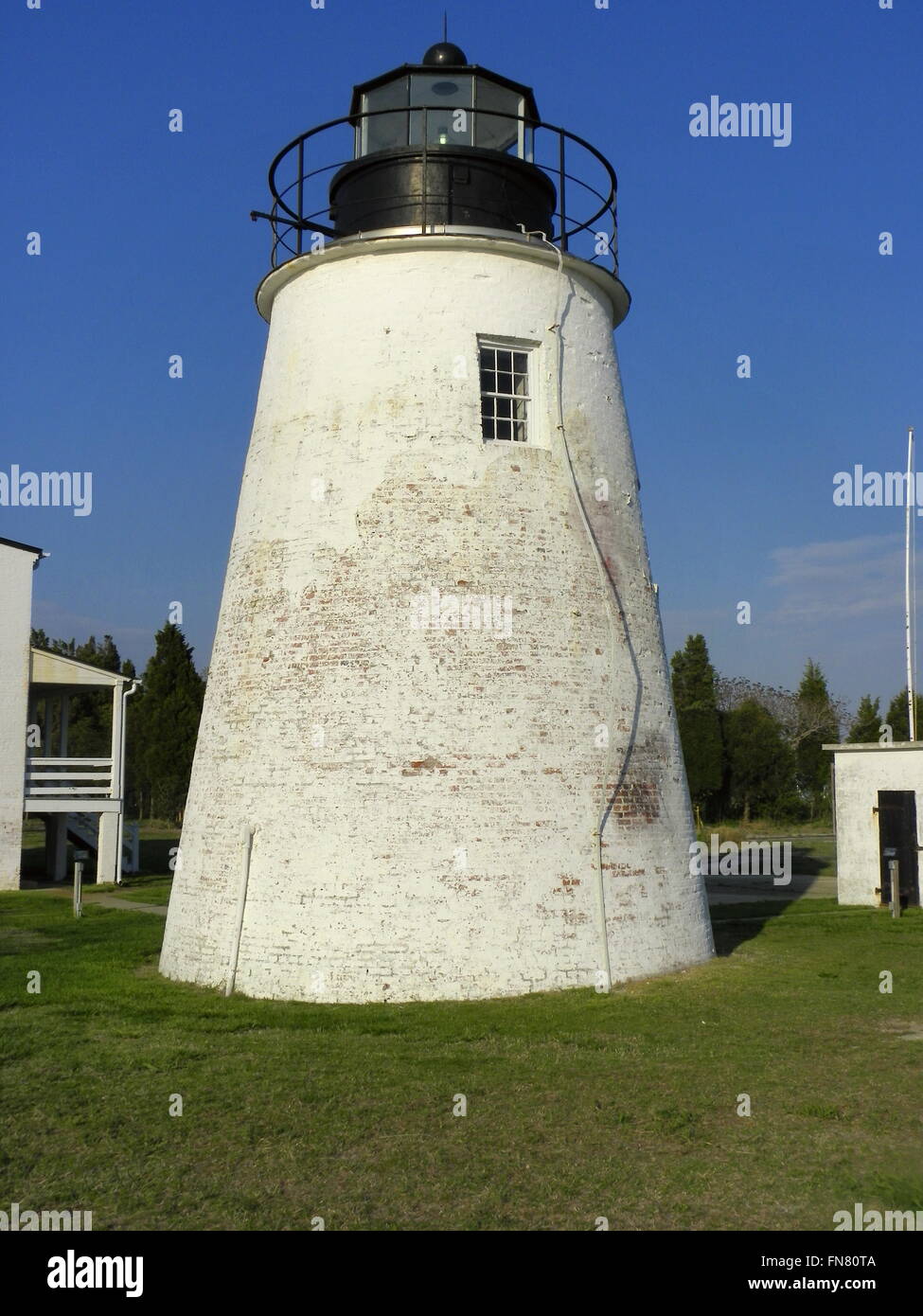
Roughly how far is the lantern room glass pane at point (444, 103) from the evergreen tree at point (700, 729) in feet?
95.5

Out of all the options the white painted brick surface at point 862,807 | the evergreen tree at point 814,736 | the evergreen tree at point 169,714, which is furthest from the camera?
the evergreen tree at point 814,736

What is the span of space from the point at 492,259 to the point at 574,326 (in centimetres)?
124

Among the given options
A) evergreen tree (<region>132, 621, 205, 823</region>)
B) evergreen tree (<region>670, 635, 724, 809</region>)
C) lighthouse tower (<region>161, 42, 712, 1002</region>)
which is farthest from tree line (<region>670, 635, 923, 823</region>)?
lighthouse tower (<region>161, 42, 712, 1002</region>)

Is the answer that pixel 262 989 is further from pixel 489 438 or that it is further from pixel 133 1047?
pixel 489 438

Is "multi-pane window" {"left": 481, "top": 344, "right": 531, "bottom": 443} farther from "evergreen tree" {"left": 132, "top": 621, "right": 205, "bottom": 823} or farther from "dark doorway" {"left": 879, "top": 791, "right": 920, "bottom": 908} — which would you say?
"evergreen tree" {"left": 132, "top": 621, "right": 205, "bottom": 823}

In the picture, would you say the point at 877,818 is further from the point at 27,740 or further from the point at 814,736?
the point at 814,736

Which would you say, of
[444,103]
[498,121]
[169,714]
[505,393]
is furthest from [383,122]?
[169,714]

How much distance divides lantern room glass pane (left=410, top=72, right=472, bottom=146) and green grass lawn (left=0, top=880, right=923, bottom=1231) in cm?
941

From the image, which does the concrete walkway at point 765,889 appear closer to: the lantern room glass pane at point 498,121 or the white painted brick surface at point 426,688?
the white painted brick surface at point 426,688

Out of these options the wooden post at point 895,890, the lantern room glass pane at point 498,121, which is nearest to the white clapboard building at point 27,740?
the lantern room glass pane at point 498,121

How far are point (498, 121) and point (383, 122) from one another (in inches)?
53.8

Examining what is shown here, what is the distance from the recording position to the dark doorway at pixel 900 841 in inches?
743

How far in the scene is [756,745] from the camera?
143 ft

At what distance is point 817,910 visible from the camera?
18.6 m
